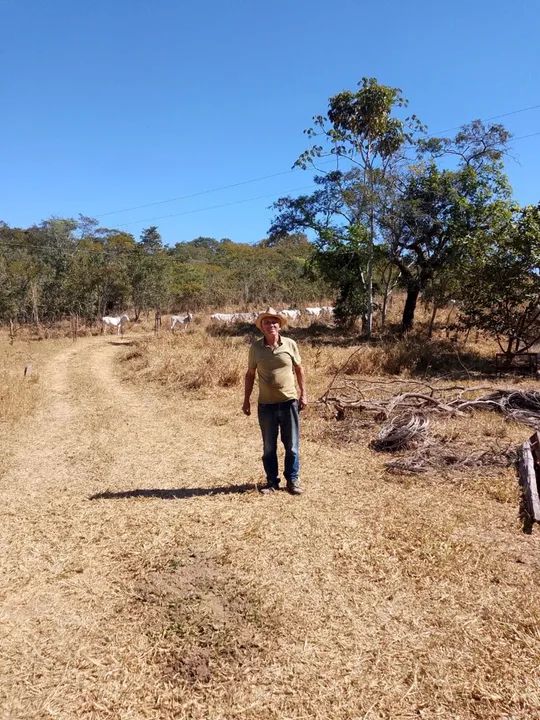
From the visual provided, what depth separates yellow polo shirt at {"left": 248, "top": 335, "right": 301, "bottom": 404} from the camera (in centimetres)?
416

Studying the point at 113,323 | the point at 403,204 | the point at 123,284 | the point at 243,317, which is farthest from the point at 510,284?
the point at 123,284

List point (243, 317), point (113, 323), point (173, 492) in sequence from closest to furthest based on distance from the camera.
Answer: point (173, 492) → point (113, 323) → point (243, 317)

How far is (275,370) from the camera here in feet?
13.6

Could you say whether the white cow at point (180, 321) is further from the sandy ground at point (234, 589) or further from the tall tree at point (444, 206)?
the sandy ground at point (234, 589)

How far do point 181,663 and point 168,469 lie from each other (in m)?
2.96

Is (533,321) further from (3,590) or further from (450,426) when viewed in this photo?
(3,590)

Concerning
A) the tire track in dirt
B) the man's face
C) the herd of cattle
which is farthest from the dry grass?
the herd of cattle

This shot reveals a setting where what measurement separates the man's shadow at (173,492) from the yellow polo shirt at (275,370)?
1017 mm

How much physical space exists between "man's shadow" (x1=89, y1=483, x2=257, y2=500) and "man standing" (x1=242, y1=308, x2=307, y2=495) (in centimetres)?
53

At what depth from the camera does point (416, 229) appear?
15.3m

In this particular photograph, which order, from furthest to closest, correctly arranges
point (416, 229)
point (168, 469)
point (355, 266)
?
1. point (355, 266)
2. point (416, 229)
3. point (168, 469)

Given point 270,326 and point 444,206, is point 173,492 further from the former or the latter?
point 444,206

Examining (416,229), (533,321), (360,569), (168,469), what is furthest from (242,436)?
(416,229)

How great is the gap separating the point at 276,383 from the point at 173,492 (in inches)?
61.3
